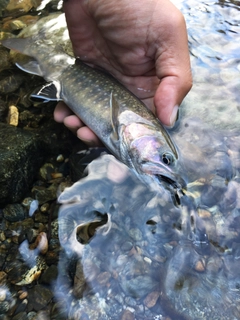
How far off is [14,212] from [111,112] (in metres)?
1.44

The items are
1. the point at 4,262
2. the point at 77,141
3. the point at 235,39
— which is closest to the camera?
the point at 4,262

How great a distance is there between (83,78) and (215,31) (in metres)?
2.65

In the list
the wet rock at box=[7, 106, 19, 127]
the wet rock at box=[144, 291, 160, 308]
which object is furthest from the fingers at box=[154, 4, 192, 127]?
the wet rock at box=[7, 106, 19, 127]

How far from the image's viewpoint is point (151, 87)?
12.6 feet

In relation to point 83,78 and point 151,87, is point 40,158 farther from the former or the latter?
point 151,87

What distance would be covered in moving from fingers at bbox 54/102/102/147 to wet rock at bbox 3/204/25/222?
3.29 ft

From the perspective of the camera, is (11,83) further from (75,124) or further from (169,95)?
(169,95)

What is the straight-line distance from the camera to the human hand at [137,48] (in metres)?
3.20

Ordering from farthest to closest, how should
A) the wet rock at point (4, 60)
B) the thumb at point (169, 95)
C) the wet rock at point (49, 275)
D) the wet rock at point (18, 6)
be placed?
the wet rock at point (18, 6), the wet rock at point (4, 60), the thumb at point (169, 95), the wet rock at point (49, 275)

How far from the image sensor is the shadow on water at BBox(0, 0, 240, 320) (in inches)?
109

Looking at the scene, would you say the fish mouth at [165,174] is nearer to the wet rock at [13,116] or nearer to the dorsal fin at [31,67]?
the wet rock at [13,116]

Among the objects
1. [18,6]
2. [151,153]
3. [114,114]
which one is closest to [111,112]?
[114,114]

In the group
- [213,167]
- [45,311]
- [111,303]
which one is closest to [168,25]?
[213,167]

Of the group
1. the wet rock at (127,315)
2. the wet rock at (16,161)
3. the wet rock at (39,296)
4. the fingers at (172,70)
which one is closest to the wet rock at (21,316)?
the wet rock at (39,296)
